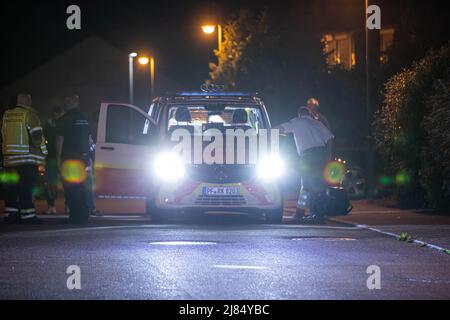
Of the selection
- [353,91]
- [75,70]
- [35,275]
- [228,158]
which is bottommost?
[35,275]

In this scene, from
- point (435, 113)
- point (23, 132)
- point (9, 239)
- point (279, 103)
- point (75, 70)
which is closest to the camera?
point (9, 239)

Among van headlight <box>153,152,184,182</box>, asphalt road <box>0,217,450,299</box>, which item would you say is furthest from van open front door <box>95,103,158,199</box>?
asphalt road <box>0,217,450,299</box>

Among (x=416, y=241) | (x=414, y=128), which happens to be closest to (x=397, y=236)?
(x=416, y=241)

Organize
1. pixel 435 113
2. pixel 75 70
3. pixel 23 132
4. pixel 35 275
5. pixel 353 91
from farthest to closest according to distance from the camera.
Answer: pixel 75 70
pixel 353 91
pixel 435 113
pixel 23 132
pixel 35 275

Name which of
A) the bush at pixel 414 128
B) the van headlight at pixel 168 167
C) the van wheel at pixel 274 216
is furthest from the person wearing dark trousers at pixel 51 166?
the bush at pixel 414 128

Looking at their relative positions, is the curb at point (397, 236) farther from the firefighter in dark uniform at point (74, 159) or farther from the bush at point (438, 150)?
the firefighter in dark uniform at point (74, 159)

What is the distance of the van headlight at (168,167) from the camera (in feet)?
61.6


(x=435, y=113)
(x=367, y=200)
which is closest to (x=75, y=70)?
(x=367, y=200)

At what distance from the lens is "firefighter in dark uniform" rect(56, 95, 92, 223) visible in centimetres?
1856

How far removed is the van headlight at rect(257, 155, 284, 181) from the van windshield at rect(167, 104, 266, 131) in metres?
0.64

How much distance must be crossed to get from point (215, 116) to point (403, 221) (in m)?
3.43

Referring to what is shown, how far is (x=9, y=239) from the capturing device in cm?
1535

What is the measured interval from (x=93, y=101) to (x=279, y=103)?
156 feet

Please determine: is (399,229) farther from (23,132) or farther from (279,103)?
(279,103)
